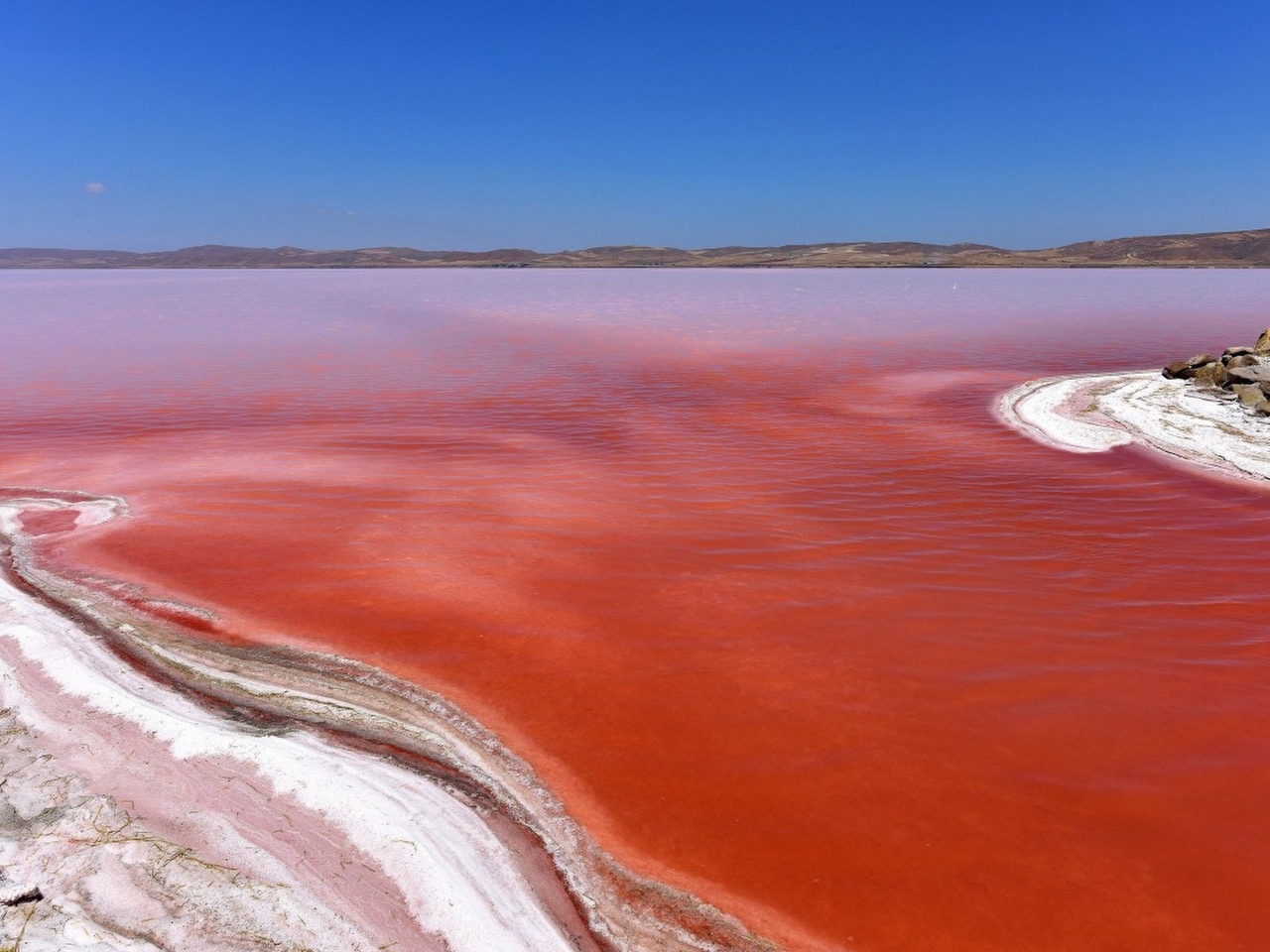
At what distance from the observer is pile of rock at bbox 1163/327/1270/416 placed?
40.1ft

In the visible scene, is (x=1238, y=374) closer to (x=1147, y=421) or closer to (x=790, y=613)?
(x=1147, y=421)

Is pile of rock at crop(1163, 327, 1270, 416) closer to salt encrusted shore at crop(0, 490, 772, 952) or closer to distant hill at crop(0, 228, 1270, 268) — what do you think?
salt encrusted shore at crop(0, 490, 772, 952)

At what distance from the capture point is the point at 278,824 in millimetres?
3414

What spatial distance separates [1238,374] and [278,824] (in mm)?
16236

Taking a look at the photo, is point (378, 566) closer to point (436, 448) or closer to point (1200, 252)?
point (436, 448)

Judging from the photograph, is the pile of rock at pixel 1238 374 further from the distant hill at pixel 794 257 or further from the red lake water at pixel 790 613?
the distant hill at pixel 794 257

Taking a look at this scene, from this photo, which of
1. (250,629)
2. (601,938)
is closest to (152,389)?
(250,629)

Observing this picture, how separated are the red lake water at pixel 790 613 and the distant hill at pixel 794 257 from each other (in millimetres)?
120911

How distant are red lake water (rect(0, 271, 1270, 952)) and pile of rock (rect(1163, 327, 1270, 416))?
4042 mm

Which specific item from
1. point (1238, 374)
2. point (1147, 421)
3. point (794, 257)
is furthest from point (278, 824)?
point (794, 257)

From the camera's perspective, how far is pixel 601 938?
302cm

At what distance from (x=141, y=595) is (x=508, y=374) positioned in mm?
11952

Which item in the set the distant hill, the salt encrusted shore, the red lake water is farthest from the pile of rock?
the distant hill

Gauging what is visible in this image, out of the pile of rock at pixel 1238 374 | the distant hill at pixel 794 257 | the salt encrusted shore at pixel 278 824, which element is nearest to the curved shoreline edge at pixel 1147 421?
the pile of rock at pixel 1238 374
